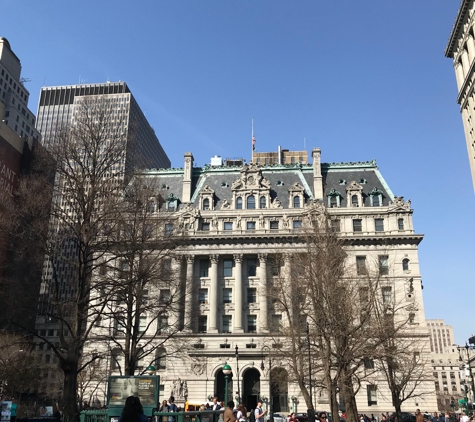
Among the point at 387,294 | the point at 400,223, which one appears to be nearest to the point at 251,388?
the point at 387,294

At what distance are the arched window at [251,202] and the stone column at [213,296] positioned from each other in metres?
8.95

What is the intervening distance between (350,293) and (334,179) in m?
42.4

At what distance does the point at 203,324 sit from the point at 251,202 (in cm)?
1885

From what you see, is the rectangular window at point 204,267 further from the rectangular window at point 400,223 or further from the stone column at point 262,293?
the rectangular window at point 400,223

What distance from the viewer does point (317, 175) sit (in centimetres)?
7344

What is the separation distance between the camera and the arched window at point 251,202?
232 ft

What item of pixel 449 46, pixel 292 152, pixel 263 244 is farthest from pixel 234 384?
pixel 292 152

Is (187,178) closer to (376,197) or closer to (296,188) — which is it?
(296,188)

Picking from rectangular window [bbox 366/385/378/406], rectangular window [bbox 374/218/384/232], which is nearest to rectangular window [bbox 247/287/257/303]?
rectangular window [bbox 366/385/378/406]

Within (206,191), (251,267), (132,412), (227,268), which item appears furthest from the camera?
(206,191)

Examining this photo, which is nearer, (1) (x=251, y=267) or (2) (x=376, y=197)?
(1) (x=251, y=267)

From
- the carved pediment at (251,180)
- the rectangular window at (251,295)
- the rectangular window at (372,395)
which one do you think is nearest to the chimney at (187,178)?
the carved pediment at (251,180)

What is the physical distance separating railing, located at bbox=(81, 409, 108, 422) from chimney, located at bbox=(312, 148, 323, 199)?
5367cm

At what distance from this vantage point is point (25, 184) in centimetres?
2512
